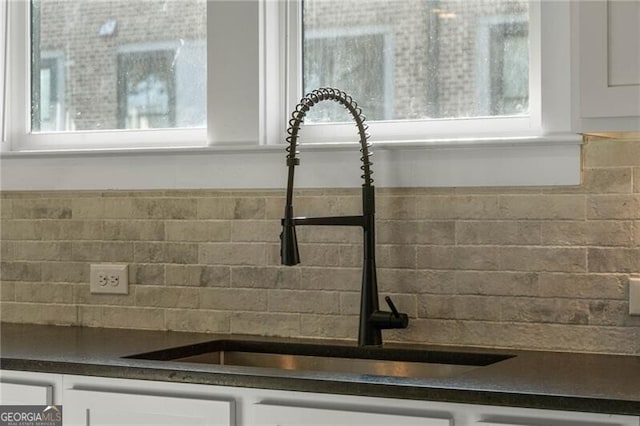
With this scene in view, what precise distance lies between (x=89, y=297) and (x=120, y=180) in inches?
15.2

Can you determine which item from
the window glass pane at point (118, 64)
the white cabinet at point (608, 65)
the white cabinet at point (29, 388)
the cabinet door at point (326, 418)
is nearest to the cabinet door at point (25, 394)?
the white cabinet at point (29, 388)

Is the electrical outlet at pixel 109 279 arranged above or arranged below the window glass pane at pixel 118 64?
below

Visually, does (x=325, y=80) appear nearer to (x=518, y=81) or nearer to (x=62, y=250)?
(x=518, y=81)

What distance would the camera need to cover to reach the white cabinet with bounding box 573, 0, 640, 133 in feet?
8.06

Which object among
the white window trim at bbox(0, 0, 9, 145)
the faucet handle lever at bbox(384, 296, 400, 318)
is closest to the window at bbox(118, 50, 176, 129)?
the white window trim at bbox(0, 0, 9, 145)

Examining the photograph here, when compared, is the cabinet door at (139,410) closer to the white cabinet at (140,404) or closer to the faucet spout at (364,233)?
the white cabinet at (140,404)

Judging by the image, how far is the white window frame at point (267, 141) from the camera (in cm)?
287

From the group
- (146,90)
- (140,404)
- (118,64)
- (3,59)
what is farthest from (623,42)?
(3,59)

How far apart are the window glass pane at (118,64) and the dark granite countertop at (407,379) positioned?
2.57 feet

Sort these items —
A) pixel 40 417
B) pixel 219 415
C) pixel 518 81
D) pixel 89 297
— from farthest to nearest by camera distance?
pixel 89 297 → pixel 518 81 → pixel 40 417 → pixel 219 415

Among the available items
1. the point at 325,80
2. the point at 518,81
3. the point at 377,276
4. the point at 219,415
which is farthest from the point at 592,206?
the point at 219,415

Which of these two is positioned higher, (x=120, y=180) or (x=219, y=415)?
(x=120, y=180)

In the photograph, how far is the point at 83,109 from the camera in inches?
142

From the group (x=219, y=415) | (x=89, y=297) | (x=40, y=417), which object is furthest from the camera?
(x=89, y=297)
